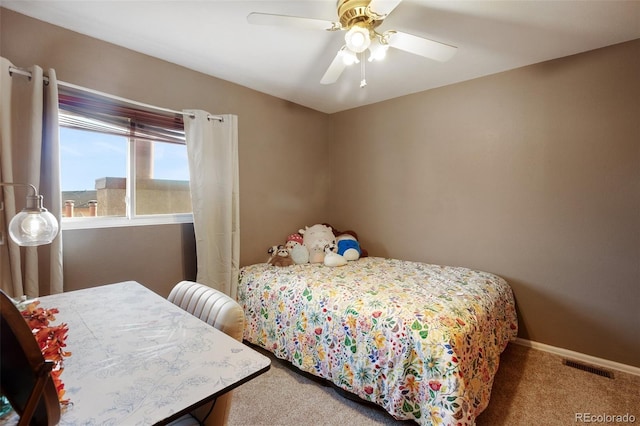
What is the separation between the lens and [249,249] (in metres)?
2.91

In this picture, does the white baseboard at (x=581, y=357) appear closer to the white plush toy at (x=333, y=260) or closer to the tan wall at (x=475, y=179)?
the tan wall at (x=475, y=179)

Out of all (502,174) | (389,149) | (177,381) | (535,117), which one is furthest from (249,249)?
(535,117)

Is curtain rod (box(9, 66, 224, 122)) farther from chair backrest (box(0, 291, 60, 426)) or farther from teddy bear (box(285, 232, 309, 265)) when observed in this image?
chair backrest (box(0, 291, 60, 426))

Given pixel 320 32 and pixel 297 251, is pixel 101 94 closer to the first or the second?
pixel 320 32

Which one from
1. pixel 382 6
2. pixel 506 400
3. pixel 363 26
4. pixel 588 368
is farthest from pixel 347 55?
pixel 588 368

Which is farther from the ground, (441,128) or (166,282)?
(441,128)

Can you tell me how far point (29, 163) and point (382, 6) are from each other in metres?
2.00

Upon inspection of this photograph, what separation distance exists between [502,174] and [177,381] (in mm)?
2716

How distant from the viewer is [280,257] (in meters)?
2.83

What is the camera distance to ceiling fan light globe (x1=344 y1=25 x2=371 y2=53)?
1467mm

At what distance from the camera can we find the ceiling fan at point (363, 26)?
4.56 feet

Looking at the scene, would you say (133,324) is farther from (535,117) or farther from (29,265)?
(535,117)

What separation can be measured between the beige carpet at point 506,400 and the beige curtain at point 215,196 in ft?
2.91

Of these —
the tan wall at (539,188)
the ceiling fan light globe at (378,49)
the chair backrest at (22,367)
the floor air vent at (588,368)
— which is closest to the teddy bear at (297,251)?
the tan wall at (539,188)
